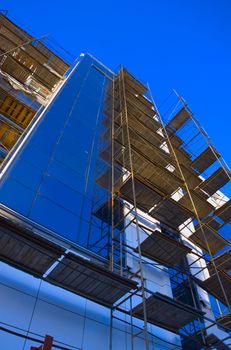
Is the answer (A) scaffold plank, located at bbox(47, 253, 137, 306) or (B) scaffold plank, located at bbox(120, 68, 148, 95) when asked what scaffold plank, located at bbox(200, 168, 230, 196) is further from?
(A) scaffold plank, located at bbox(47, 253, 137, 306)

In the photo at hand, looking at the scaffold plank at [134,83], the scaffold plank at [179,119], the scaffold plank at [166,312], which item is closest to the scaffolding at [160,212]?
the scaffold plank at [166,312]

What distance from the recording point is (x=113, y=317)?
345 inches

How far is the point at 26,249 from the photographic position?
25.1 feet

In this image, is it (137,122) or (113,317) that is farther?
(137,122)

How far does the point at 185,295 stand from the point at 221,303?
7.11 feet

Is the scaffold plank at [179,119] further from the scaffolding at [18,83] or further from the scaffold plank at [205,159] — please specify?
the scaffolding at [18,83]

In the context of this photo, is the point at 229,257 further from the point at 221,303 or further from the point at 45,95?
the point at 45,95

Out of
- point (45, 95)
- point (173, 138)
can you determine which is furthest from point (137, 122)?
point (45, 95)

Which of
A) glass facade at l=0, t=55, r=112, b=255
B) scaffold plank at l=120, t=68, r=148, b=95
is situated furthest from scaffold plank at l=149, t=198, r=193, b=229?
scaffold plank at l=120, t=68, r=148, b=95

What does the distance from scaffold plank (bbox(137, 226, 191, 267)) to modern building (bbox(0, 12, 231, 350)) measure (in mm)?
39

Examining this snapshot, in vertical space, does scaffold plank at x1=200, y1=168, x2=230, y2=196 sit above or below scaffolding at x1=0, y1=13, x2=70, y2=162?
below

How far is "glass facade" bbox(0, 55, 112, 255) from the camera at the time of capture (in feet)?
32.3

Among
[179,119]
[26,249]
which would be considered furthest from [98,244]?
[179,119]

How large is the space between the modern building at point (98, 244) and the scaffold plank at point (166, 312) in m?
0.03
